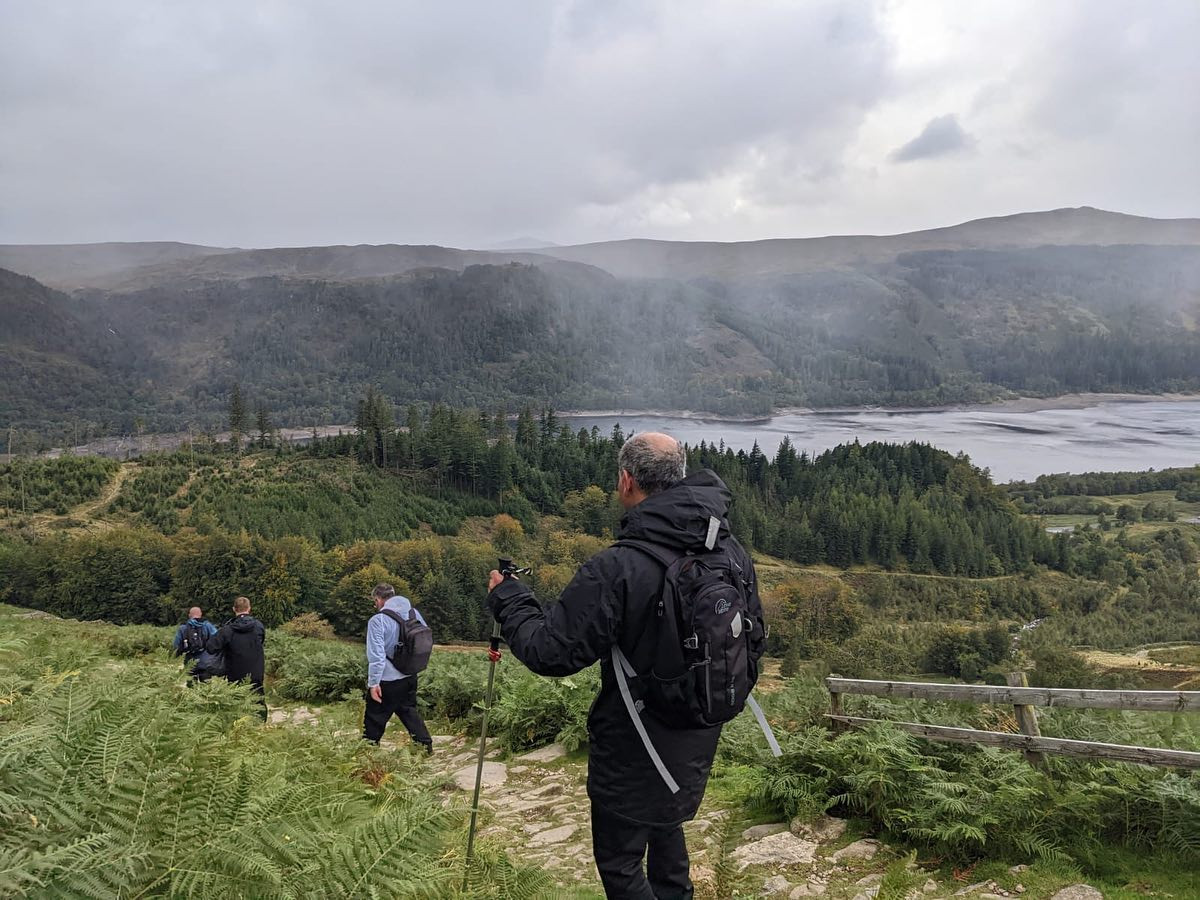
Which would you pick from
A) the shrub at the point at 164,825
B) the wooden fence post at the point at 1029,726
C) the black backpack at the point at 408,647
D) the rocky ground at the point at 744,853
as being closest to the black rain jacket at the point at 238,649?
the black backpack at the point at 408,647

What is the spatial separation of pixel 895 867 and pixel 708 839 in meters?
2.59

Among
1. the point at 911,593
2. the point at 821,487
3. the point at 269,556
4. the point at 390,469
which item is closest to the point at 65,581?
the point at 269,556

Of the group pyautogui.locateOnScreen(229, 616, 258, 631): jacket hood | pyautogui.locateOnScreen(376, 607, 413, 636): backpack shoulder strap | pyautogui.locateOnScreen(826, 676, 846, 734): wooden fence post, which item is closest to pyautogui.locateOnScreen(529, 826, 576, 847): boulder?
pyautogui.locateOnScreen(376, 607, 413, 636): backpack shoulder strap

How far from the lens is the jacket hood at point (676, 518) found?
304 cm

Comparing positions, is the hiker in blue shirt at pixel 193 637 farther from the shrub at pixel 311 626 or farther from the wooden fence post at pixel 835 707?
the shrub at pixel 311 626

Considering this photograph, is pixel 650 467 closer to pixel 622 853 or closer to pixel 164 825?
pixel 622 853

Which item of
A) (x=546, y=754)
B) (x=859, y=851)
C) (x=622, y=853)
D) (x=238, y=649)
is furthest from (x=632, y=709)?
(x=238, y=649)

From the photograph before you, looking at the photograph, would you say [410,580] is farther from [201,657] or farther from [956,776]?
[956,776]

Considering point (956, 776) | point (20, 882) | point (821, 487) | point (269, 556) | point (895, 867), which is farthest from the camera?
point (821, 487)

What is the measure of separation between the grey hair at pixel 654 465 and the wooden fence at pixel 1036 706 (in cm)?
354

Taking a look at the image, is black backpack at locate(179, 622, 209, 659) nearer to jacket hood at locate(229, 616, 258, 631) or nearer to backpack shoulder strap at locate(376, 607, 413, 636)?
jacket hood at locate(229, 616, 258, 631)

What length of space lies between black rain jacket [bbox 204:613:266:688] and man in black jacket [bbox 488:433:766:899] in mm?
6417

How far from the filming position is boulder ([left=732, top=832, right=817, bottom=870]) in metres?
4.97

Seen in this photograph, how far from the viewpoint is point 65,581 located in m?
52.8
